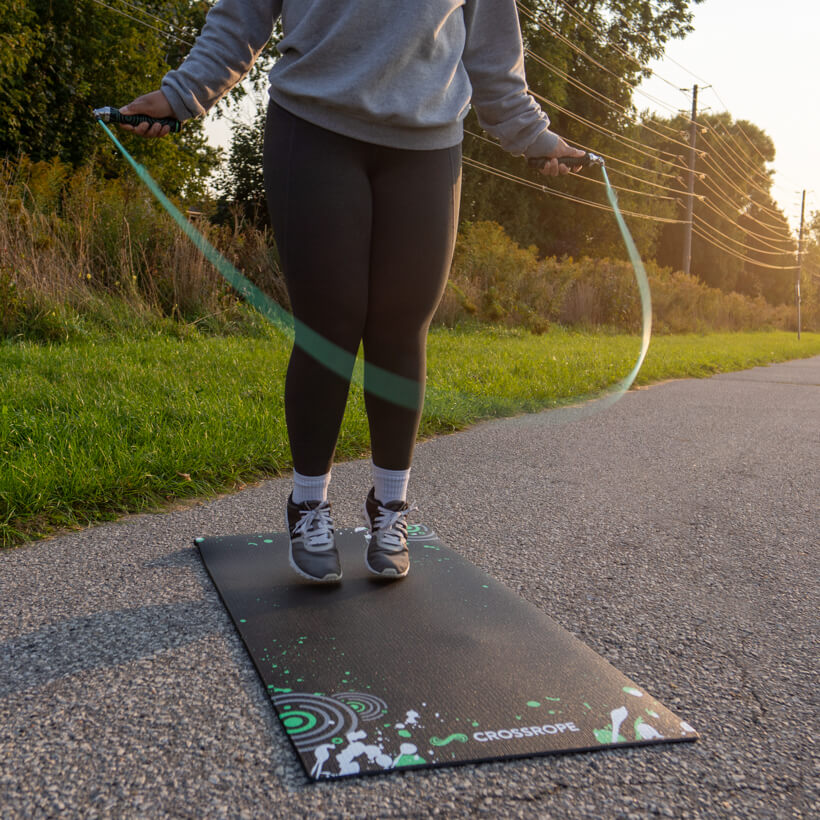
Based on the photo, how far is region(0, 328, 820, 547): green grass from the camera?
257 cm

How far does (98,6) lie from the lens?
1452 centimetres

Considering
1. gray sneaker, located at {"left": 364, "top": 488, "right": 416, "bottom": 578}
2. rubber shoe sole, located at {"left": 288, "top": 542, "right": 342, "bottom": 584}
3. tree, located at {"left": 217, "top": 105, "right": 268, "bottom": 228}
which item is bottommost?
rubber shoe sole, located at {"left": 288, "top": 542, "right": 342, "bottom": 584}

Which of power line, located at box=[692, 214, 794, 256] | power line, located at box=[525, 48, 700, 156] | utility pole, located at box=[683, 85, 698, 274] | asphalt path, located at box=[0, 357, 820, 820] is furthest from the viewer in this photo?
power line, located at box=[692, 214, 794, 256]

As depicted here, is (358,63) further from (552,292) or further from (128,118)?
(552,292)

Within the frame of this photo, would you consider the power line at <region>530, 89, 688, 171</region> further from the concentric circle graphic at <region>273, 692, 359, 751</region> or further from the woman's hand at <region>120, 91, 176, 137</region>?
the concentric circle graphic at <region>273, 692, 359, 751</region>

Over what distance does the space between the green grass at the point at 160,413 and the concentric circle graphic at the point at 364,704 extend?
1.34 meters

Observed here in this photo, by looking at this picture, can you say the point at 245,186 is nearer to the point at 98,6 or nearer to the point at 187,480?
the point at 98,6

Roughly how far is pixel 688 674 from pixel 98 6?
16728 mm

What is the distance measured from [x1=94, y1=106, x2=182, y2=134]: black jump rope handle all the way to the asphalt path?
3.75 feet

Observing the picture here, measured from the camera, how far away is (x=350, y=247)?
179cm

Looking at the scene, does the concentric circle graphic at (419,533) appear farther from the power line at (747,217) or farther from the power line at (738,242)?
the power line at (747,217)

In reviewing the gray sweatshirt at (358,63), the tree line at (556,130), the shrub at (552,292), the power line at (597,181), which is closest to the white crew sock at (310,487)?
the gray sweatshirt at (358,63)

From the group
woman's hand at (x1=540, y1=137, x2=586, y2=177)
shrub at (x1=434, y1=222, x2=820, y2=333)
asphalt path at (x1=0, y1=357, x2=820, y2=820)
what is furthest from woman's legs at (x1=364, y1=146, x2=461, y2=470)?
shrub at (x1=434, y1=222, x2=820, y2=333)

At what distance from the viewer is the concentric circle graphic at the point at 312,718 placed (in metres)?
1.28
